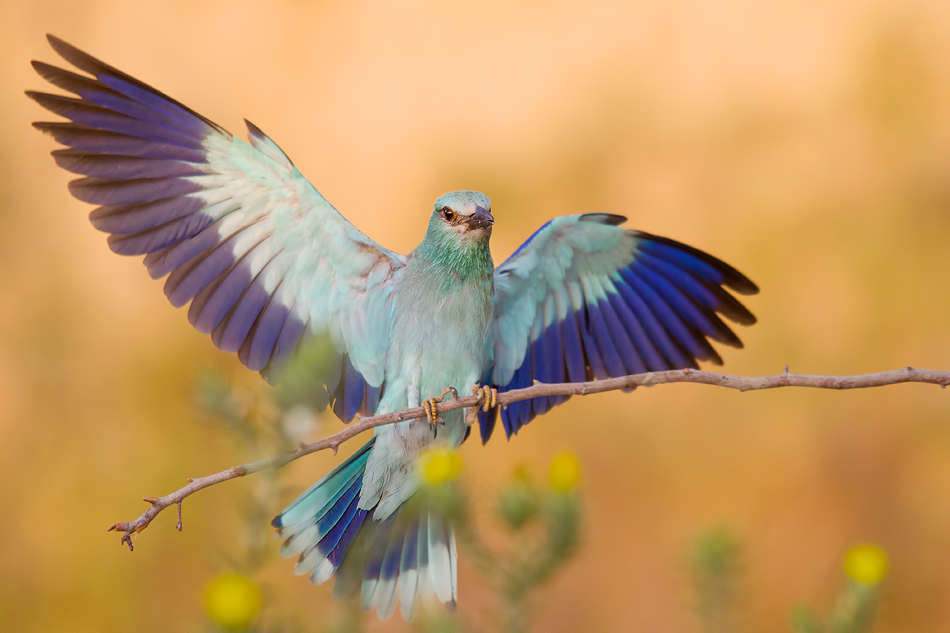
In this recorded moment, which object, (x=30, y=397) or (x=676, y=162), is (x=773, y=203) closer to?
(x=676, y=162)

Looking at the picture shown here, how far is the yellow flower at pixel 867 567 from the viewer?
2.56ft

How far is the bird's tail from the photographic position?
2262 mm

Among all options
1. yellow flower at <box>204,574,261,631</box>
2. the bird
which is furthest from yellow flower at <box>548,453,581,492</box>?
the bird

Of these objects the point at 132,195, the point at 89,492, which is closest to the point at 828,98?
the point at 132,195

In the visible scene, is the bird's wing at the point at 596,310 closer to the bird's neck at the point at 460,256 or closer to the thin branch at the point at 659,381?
the bird's neck at the point at 460,256

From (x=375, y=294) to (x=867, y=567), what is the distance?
1.78 metres

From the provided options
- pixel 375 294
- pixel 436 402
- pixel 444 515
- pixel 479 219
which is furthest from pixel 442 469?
pixel 375 294

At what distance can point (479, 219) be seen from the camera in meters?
2.12

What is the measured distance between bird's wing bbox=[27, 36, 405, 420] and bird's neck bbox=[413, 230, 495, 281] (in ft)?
0.59

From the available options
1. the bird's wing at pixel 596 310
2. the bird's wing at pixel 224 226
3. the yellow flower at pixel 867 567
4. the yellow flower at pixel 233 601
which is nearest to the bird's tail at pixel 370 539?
the bird's wing at pixel 224 226

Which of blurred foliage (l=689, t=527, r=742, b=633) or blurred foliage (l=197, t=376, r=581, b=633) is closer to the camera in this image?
blurred foliage (l=197, t=376, r=581, b=633)

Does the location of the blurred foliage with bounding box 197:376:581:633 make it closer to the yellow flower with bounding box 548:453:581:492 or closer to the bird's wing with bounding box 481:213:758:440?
the yellow flower with bounding box 548:453:581:492

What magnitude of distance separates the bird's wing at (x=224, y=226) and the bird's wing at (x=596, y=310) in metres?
0.46

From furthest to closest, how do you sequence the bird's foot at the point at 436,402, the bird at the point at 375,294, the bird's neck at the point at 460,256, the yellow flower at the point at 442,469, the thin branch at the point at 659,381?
the bird's neck at the point at 460,256 → the bird at the point at 375,294 → the bird's foot at the point at 436,402 → the thin branch at the point at 659,381 → the yellow flower at the point at 442,469
